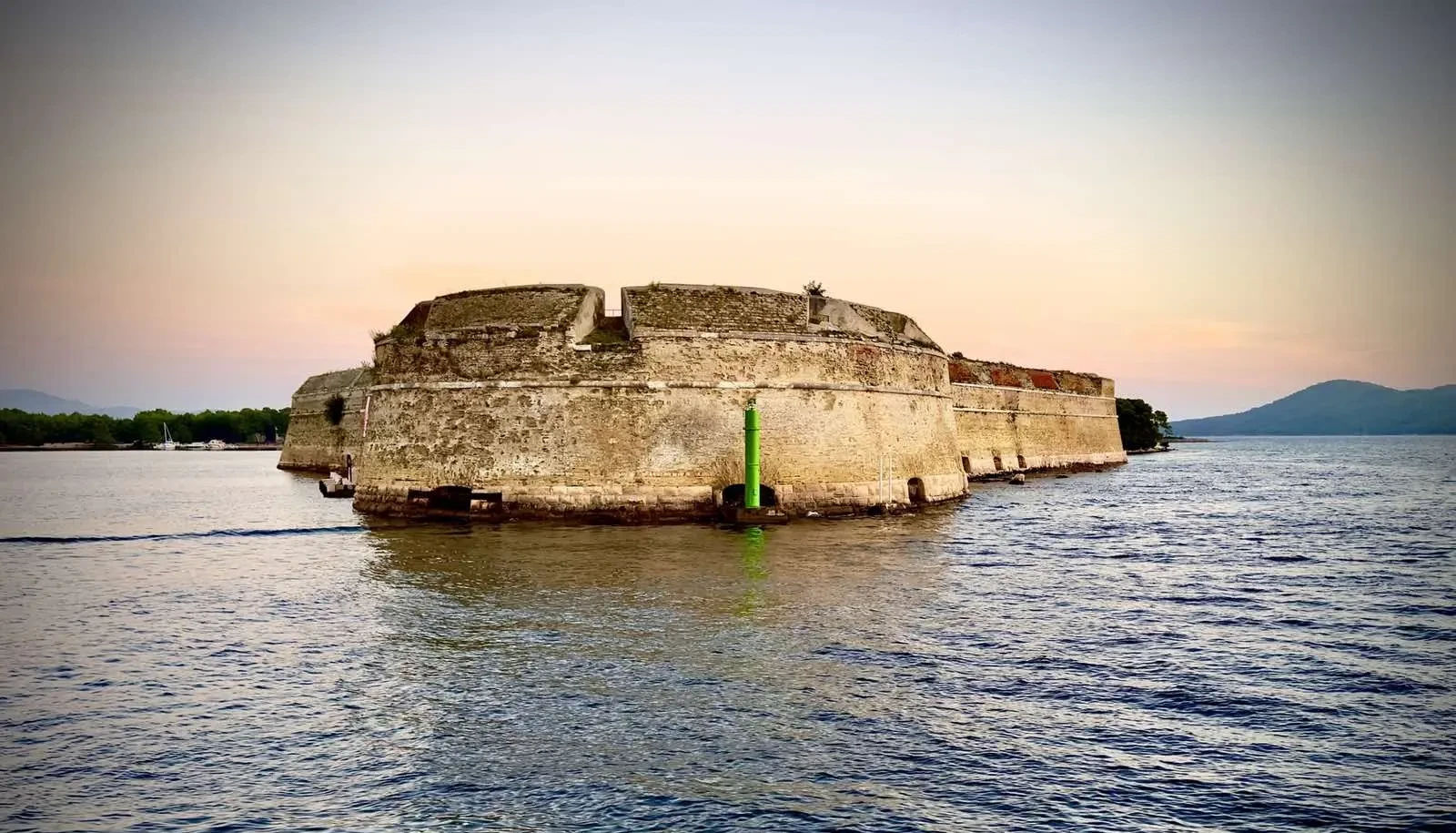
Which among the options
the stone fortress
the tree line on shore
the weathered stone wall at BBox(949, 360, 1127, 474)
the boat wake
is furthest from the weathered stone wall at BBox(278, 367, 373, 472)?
the tree line on shore

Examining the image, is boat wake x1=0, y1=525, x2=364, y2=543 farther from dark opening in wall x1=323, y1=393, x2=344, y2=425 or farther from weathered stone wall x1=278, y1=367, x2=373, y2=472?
dark opening in wall x1=323, y1=393, x2=344, y2=425

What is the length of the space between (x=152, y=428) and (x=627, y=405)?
14415 cm

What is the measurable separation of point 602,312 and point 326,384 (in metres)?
35.0

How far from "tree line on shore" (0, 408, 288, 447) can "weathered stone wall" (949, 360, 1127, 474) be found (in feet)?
380

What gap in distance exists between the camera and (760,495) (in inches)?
Result: 871

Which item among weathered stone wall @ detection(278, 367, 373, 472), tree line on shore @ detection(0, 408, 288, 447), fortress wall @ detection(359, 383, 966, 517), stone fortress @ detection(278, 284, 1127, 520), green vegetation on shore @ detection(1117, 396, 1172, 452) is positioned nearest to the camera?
fortress wall @ detection(359, 383, 966, 517)

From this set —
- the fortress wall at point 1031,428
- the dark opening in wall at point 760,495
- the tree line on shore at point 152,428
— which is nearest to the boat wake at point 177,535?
the dark opening in wall at point 760,495

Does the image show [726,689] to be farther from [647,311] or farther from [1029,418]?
[1029,418]

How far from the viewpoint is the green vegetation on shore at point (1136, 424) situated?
9975 centimetres

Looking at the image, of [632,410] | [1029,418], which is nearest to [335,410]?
[632,410]

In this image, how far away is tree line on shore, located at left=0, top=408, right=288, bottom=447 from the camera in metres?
139

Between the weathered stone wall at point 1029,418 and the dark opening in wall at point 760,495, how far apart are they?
2177cm

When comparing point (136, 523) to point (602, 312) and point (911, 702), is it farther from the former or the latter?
point (911, 702)

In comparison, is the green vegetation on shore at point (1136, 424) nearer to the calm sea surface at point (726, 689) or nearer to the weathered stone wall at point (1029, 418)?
the weathered stone wall at point (1029, 418)
